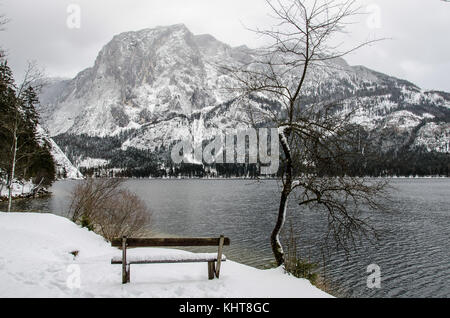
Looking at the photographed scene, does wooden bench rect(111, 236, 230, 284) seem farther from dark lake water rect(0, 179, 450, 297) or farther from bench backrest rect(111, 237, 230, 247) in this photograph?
dark lake water rect(0, 179, 450, 297)

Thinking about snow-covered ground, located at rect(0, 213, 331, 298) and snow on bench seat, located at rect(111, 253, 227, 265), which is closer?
snow-covered ground, located at rect(0, 213, 331, 298)

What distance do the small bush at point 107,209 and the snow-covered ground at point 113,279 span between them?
903 centimetres

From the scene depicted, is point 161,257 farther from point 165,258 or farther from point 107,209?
point 107,209

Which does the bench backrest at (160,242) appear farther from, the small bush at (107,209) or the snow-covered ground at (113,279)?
the small bush at (107,209)

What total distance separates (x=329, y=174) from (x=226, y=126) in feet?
12.0

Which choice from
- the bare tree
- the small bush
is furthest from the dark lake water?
the small bush

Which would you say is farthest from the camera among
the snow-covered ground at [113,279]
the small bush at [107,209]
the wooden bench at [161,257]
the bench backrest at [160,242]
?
the small bush at [107,209]

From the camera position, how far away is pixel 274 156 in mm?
9164

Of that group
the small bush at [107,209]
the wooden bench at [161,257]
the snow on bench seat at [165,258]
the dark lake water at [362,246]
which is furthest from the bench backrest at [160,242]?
the small bush at [107,209]

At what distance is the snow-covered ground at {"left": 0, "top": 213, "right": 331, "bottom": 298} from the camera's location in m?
6.98

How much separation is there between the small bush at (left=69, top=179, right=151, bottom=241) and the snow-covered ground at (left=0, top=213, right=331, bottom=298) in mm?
9034

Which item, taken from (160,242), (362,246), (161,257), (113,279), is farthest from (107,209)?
(362,246)

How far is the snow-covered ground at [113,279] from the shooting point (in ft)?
22.9
